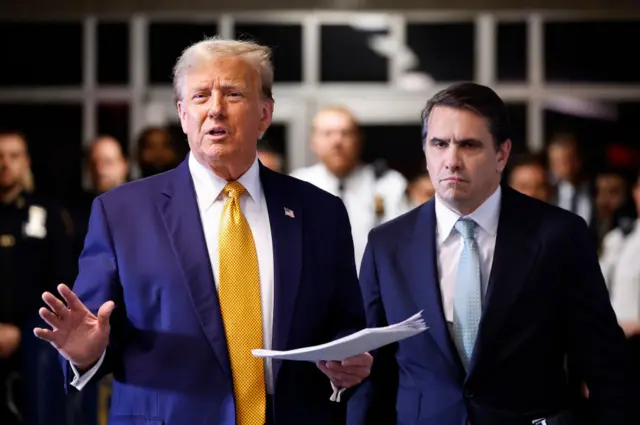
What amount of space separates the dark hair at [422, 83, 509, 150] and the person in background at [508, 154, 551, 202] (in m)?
2.32

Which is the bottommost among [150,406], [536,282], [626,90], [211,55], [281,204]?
[150,406]

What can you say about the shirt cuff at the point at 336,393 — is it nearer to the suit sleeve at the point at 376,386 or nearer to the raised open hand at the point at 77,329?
the suit sleeve at the point at 376,386

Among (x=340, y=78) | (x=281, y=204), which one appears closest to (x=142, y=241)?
(x=281, y=204)

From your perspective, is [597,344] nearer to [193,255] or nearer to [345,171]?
[193,255]

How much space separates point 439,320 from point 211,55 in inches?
39.9

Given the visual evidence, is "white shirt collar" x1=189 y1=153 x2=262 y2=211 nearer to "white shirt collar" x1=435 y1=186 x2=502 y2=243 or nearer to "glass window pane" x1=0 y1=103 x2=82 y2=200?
"white shirt collar" x1=435 y1=186 x2=502 y2=243

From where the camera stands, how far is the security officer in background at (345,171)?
256 inches

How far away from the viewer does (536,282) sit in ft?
11.3

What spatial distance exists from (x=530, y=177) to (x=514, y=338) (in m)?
2.61

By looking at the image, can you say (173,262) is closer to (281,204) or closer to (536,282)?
(281,204)

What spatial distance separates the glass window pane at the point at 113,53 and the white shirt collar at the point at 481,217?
7.00 m

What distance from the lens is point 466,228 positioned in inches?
139

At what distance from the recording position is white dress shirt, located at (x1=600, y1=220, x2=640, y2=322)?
254 inches

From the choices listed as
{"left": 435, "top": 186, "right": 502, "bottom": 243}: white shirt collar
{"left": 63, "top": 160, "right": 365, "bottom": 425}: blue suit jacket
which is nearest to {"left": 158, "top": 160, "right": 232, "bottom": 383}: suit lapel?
{"left": 63, "top": 160, "right": 365, "bottom": 425}: blue suit jacket
